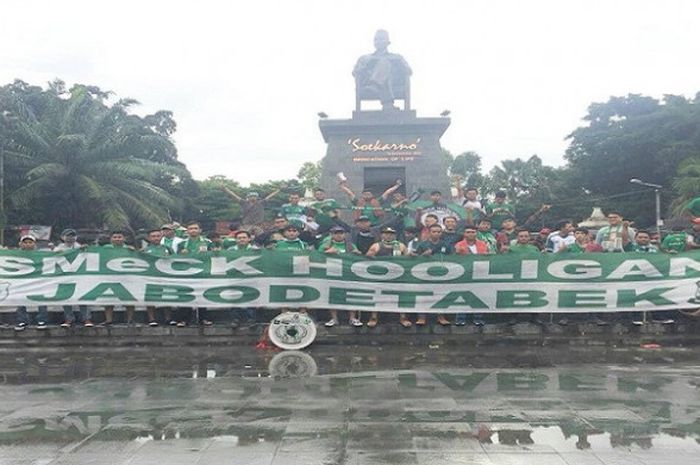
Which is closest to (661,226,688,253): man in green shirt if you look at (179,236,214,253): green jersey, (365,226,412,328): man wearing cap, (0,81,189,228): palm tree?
(365,226,412,328): man wearing cap

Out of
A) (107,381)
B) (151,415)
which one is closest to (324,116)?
(107,381)

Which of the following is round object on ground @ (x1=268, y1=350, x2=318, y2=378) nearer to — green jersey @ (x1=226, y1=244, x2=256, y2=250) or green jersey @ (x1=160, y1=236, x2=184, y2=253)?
green jersey @ (x1=226, y1=244, x2=256, y2=250)

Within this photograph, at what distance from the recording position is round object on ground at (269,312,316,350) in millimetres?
9141

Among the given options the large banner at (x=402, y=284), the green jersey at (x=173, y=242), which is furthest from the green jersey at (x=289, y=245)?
the green jersey at (x=173, y=242)

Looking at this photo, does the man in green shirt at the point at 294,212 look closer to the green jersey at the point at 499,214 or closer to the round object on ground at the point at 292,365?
the green jersey at the point at 499,214

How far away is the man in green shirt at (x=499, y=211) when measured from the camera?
540 inches

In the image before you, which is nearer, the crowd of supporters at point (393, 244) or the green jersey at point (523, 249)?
the green jersey at point (523, 249)

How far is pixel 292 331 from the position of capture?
363 inches

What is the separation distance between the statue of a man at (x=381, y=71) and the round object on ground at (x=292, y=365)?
11.9 metres

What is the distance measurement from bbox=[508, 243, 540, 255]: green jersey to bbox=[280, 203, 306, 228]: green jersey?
459cm

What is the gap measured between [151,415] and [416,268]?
17.5ft

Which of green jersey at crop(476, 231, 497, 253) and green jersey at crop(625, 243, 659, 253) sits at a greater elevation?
green jersey at crop(476, 231, 497, 253)

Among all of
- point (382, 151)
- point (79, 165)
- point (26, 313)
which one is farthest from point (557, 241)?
point (79, 165)

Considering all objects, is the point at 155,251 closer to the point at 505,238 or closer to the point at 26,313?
the point at 26,313
